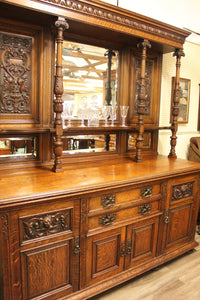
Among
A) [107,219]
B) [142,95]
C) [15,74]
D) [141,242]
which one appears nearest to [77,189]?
[107,219]

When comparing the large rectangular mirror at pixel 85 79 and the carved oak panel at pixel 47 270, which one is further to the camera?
the large rectangular mirror at pixel 85 79

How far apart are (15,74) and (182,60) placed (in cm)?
229

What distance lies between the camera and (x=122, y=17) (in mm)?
2004

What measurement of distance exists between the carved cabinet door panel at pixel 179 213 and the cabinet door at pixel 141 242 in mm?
128

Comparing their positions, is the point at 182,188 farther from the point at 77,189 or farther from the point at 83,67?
the point at 83,67

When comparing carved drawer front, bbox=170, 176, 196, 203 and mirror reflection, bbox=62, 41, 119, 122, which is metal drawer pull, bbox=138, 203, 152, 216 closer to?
carved drawer front, bbox=170, 176, 196, 203

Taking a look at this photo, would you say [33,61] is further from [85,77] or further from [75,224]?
[75,224]

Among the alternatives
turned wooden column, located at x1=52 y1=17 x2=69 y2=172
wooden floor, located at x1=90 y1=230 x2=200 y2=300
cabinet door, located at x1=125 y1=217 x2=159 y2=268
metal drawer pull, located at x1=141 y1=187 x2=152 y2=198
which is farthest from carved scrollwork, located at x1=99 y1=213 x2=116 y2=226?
wooden floor, located at x1=90 y1=230 x2=200 y2=300

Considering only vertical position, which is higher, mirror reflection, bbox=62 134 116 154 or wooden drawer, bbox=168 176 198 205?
mirror reflection, bbox=62 134 116 154

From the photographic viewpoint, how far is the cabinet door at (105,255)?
71.1 inches

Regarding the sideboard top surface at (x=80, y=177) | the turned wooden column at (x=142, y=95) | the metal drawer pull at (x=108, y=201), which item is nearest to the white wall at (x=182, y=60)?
the turned wooden column at (x=142, y=95)

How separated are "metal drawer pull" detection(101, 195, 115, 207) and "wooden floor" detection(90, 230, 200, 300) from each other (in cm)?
78

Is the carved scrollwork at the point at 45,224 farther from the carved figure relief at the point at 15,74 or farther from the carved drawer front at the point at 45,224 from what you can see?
the carved figure relief at the point at 15,74

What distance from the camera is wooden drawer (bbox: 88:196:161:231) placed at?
178 cm
